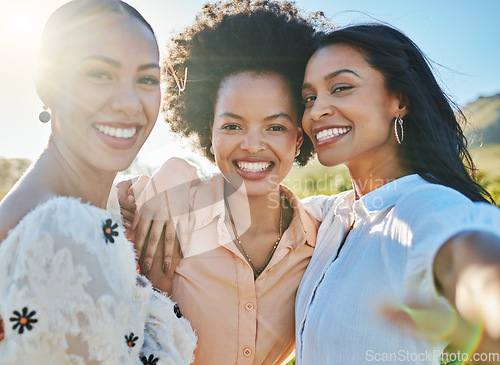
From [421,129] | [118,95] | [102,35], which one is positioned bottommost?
[421,129]

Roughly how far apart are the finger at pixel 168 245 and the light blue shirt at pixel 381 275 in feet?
2.62

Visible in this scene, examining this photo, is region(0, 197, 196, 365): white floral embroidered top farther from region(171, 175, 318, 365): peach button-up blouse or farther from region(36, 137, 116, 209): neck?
region(171, 175, 318, 365): peach button-up blouse

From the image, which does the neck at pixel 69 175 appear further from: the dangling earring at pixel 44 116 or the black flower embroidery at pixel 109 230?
the black flower embroidery at pixel 109 230

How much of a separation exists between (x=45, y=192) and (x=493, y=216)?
164 centimetres

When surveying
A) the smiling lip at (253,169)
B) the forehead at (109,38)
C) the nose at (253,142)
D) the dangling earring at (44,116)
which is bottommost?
the smiling lip at (253,169)

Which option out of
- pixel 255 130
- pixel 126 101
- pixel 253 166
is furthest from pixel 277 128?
pixel 126 101

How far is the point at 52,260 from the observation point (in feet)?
4.67

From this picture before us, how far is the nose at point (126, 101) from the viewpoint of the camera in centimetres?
194

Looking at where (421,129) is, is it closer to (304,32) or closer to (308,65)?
(308,65)

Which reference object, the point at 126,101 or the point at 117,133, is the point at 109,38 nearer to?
the point at 126,101

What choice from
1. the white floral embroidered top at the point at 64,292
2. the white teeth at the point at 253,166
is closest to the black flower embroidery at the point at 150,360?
the white floral embroidered top at the point at 64,292

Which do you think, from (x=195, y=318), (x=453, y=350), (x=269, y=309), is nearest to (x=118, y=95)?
(x=195, y=318)

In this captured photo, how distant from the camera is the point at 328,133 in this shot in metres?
2.67

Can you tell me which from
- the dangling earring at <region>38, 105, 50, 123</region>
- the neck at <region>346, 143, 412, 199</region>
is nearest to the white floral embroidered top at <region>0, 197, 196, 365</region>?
the dangling earring at <region>38, 105, 50, 123</region>
